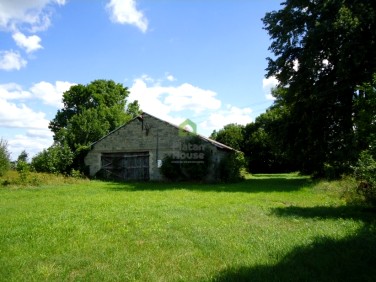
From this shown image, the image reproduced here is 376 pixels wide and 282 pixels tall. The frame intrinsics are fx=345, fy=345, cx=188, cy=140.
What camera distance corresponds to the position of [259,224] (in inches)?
355

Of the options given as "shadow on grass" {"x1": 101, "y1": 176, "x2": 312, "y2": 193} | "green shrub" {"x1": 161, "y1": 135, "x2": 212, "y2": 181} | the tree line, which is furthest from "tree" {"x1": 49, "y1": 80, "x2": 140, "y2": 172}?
the tree line

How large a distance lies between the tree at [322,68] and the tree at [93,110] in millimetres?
23022

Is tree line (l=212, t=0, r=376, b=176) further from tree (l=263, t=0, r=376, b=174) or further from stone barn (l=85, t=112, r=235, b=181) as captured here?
stone barn (l=85, t=112, r=235, b=181)

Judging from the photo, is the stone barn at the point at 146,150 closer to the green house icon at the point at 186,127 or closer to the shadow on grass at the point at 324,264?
the green house icon at the point at 186,127

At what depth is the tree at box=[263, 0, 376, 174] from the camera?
1984cm

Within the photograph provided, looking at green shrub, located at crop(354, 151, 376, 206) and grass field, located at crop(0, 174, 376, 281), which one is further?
green shrub, located at crop(354, 151, 376, 206)

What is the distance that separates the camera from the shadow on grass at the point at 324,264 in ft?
17.4

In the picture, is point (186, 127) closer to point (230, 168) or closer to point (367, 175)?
point (230, 168)

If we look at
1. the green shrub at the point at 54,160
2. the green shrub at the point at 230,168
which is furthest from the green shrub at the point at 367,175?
the green shrub at the point at 54,160

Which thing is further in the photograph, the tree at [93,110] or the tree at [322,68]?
the tree at [93,110]

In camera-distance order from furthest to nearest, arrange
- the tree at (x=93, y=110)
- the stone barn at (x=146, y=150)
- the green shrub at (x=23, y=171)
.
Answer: the tree at (x=93, y=110), the stone barn at (x=146, y=150), the green shrub at (x=23, y=171)

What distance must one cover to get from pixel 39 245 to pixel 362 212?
918 centimetres

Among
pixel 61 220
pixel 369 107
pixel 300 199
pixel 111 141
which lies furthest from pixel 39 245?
pixel 111 141

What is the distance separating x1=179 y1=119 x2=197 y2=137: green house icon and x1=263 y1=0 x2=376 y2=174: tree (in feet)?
21.7
